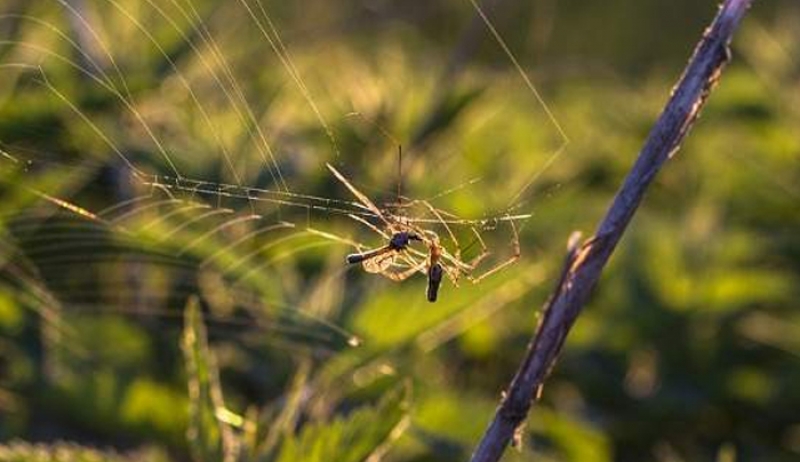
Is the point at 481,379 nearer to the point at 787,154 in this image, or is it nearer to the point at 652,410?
the point at 652,410

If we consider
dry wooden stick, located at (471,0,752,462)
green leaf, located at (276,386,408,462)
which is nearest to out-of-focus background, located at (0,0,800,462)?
green leaf, located at (276,386,408,462)

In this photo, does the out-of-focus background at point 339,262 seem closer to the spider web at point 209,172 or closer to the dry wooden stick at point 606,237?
the spider web at point 209,172

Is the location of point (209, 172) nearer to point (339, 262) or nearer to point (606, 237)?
point (339, 262)

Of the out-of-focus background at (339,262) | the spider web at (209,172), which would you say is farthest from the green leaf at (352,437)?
the spider web at (209,172)

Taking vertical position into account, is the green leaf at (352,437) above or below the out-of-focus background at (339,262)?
below

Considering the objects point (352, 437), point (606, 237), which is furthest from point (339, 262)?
point (606, 237)

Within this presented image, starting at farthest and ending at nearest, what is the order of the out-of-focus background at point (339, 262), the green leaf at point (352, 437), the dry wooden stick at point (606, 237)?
the out-of-focus background at point (339, 262), the green leaf at point (352, 437), the dry wooden stick at point (606, 237)
